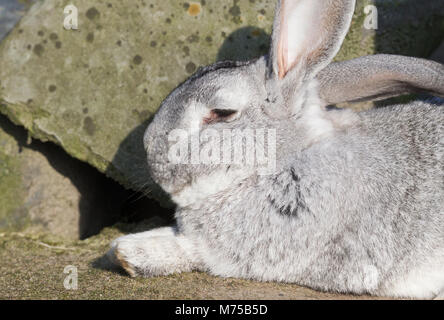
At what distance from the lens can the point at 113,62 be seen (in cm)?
486

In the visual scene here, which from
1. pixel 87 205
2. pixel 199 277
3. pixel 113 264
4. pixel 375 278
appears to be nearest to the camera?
pixel 375 278

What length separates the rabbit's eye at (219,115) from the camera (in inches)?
138

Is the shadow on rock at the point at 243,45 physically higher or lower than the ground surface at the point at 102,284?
higher

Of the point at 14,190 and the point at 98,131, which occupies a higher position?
the point at 98,131

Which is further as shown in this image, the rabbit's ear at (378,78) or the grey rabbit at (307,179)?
the rabbit's ear at (378,78)

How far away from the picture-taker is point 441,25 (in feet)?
16.5

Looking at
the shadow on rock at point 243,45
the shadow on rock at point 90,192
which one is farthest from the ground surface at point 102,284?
the shadow on rock at point 243,45

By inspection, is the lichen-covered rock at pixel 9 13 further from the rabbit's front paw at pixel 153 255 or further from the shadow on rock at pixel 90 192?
the rabbit's front paw at pixel 153 255

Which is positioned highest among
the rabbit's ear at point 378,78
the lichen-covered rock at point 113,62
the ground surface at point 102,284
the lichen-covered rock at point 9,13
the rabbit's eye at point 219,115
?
the lichen-covered rock at point 9,13

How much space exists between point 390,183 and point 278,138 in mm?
735

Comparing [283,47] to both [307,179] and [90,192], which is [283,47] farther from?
[90,192]

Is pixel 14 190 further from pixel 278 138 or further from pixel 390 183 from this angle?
pixel 390 183

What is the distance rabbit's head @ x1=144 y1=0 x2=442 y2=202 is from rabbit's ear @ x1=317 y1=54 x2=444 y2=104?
0.12 feet

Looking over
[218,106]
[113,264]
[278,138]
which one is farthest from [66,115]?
[278,138]
